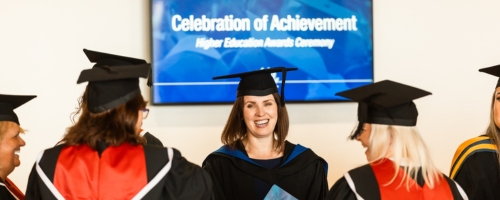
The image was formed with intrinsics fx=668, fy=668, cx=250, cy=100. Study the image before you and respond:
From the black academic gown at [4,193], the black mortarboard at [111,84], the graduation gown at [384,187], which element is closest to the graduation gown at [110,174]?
the black mortarboard at [111,84]

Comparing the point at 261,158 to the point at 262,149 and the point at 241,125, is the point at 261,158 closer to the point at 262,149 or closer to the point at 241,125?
the point at 262,149

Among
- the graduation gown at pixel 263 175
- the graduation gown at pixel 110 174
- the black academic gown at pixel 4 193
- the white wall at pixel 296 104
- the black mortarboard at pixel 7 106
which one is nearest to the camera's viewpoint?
the graduation gown at pixel 110 174

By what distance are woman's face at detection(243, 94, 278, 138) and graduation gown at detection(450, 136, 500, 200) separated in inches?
41.6

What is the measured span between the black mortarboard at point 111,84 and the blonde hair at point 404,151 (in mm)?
1037

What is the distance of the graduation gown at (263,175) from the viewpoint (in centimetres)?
382

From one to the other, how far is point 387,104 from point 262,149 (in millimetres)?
1218

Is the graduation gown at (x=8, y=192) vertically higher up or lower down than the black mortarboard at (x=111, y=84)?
lower down

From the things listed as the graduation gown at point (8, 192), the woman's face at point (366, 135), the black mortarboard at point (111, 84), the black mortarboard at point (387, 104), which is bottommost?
the graduation gown at point (8, 192)

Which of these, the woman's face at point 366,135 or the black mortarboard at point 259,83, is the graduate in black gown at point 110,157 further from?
the black mortarboard at point 259,83

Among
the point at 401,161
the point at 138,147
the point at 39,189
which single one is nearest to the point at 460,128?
the point at 401,161

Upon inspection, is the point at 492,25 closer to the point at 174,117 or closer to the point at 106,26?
the point at 174,117

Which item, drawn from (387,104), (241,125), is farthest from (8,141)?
(387,104)

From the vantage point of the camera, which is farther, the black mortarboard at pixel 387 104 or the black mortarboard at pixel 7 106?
the black mortarboard at pixel 7 106

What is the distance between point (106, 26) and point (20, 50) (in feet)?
2.04
